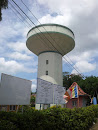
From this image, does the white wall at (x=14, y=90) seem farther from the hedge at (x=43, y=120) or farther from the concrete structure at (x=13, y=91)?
the hedge at (x=43, y=120)

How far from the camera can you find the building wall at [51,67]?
17688 millimetres

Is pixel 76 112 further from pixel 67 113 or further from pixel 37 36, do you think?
pixel 37 36

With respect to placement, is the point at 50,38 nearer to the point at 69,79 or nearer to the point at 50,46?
the point at 50,46

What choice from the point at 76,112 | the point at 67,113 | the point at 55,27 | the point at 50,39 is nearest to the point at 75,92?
the point at 76,112

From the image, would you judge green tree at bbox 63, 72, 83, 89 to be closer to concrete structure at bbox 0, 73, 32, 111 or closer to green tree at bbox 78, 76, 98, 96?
green tree at bbox 78, 76, 98, 96

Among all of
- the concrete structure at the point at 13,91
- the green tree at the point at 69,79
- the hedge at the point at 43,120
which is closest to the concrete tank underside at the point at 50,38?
the concrete structure at the point at 13,91

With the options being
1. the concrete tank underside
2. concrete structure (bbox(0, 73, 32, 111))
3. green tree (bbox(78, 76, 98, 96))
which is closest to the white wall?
concrete structure (bbox(0, 73, 32, 111))

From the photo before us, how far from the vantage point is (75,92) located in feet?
43.2

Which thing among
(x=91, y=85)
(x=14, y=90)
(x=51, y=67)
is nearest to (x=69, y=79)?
(x=91, y=85)

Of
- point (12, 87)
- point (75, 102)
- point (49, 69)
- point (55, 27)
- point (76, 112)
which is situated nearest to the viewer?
point (12, 87)

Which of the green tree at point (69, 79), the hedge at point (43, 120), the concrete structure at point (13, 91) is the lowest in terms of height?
the hedge at point (43, 120)

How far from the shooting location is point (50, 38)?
16688mm

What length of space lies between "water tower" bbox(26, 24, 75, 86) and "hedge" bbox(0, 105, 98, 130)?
10.2 meters

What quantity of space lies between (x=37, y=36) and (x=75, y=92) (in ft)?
30.0
